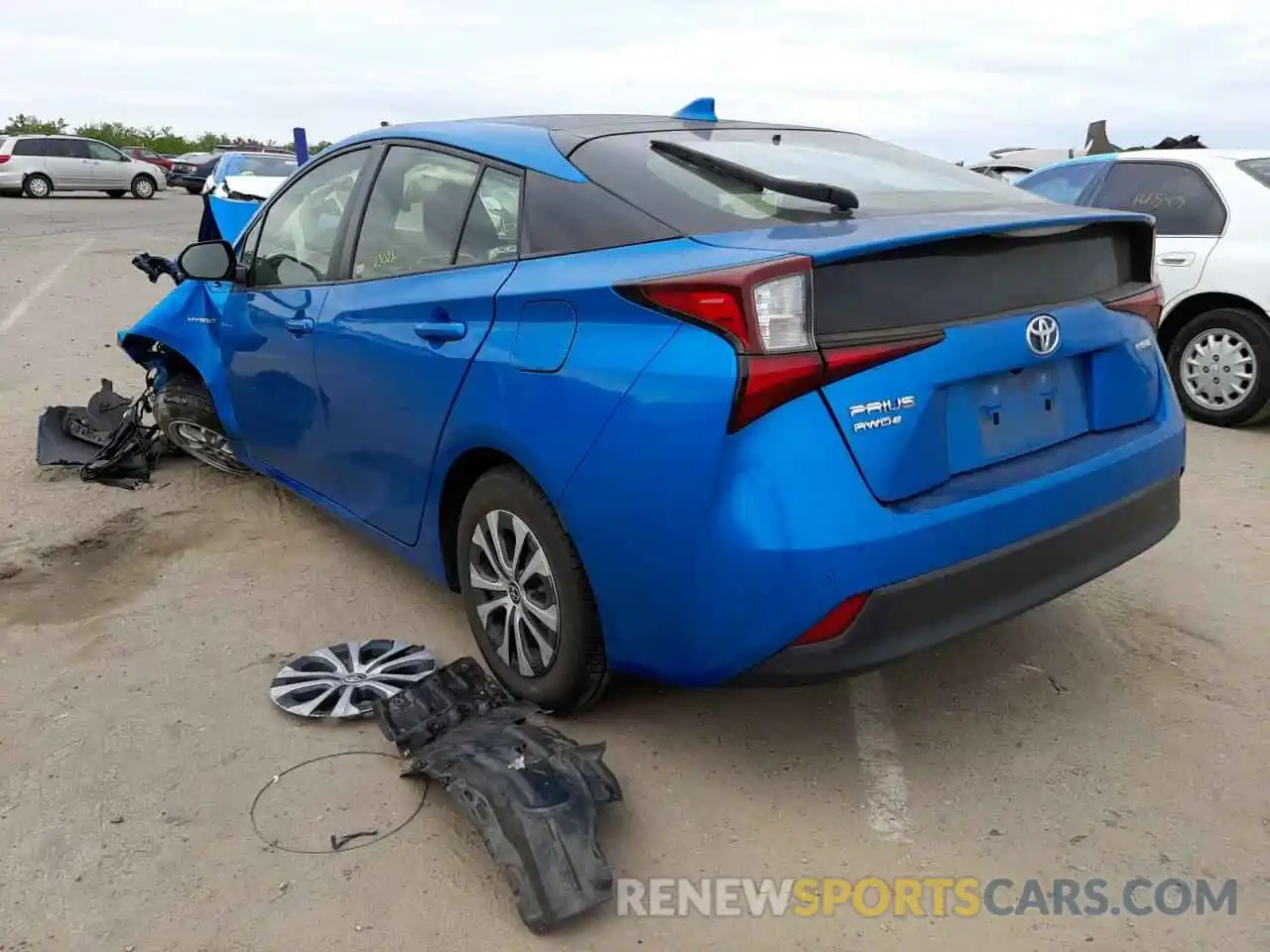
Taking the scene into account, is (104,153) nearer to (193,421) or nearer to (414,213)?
(193,421)

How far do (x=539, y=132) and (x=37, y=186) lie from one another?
29838mm

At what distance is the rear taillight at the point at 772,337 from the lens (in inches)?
87.7

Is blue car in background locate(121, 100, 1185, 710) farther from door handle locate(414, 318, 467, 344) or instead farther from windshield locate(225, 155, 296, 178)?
windshield locate(225, 155, 296, 178)

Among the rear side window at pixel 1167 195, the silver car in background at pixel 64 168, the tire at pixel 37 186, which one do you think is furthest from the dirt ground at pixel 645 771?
the tire at pixel 37 186

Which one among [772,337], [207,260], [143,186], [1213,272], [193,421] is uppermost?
[143,186]

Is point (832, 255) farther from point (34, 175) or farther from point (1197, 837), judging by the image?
point (34, 175)

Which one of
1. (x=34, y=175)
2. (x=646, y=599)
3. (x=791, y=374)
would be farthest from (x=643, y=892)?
(x=34, y=175)

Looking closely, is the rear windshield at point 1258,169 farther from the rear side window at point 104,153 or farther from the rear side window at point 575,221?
the rear side window at point 104,153

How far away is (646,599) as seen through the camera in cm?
251

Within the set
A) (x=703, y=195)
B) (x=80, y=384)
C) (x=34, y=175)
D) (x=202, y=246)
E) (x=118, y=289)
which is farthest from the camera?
(x=34, y=175)

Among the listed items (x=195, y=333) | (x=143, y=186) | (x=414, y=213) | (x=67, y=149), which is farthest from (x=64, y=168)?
(x=414, y=213)

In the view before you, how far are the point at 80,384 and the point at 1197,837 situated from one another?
23.6 ft

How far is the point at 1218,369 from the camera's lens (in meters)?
6.15

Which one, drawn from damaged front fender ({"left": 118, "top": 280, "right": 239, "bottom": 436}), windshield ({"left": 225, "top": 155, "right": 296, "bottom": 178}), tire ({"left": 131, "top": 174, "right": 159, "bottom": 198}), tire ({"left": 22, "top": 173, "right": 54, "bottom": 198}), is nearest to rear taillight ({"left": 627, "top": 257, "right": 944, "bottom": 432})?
damaged front fender ({"left": 118, "top": 280, "right": 239, "bottom": 436})
